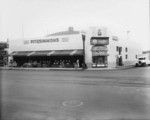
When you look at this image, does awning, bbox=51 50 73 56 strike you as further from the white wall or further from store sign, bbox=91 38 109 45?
store sign, bbox=91 38 109 45

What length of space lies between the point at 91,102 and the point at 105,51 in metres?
24.9

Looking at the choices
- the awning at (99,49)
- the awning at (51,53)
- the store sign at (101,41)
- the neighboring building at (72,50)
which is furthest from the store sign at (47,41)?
the awning at (99,49)

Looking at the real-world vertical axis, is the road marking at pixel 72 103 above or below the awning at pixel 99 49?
below

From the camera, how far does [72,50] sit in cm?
3331

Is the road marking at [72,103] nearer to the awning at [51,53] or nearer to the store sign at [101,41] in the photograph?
the awning at [51,53]

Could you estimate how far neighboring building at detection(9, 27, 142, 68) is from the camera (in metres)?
32.1

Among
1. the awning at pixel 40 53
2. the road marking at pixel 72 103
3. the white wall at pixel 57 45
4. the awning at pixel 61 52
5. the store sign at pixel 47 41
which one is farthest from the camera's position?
the store sign at pixel 47 41

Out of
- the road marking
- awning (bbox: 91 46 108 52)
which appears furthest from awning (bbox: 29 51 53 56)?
the road marking

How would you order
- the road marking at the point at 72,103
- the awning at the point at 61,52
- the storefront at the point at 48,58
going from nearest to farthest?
the road marking at the point at 72,103
the awning at the point at 61,52
the storefront at the point at 48,58

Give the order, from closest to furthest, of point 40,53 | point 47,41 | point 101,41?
point 101,41, point 40,53, point 47,41

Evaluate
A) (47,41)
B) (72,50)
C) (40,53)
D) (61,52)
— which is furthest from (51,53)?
(72,50)

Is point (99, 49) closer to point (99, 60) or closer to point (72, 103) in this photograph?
point (99, 60)

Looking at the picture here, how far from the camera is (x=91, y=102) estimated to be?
772 cm

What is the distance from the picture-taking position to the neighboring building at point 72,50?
3212 centimetres
